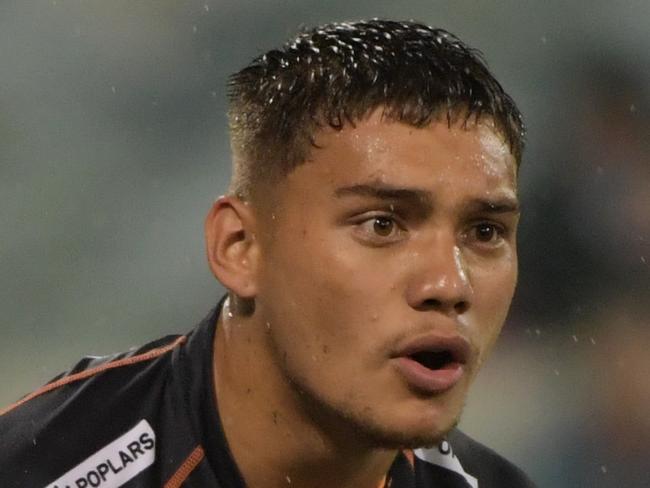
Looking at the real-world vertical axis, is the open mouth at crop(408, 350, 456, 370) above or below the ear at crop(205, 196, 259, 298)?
below

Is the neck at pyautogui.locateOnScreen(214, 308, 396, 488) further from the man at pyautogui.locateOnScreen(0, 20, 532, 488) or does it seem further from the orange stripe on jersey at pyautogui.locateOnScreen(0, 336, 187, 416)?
the orange stripe on jersey at pyautogui.locateOnScreen(0, 336, 187, 416)

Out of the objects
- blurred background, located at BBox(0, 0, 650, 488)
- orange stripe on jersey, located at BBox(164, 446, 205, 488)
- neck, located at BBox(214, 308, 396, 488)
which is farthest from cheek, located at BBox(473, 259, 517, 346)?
blurred background, located at BBox(0, 0, 650, 488)

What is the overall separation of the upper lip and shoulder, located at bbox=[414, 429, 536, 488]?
488 millimetres

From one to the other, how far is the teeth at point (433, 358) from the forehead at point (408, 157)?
0.25m

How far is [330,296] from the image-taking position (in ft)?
6.76

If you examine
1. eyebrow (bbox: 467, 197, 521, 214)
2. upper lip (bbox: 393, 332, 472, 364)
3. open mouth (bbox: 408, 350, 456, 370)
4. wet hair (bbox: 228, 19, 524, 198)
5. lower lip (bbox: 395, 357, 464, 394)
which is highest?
wet hair (bbox: 228, 19, 524, 198)

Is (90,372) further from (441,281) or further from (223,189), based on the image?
(223,189)

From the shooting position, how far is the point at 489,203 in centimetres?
209

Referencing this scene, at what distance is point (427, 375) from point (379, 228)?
232mm

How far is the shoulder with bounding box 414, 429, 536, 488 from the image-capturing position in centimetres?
246

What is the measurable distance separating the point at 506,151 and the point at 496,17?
2540mm

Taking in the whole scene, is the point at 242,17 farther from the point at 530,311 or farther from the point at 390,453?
the point at 390,453

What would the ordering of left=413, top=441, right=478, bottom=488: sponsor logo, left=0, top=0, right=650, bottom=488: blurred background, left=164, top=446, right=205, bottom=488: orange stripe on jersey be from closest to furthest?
left=164, top=446, right=205, bottom=488: orange stripe on jersey < left=413, top=441, right=478, bottom=488: sponsor logo < left=0, top=0, right=650, bottom=488: blurred background

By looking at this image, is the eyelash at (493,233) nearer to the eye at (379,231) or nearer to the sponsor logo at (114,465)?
the eye at (379,231)
